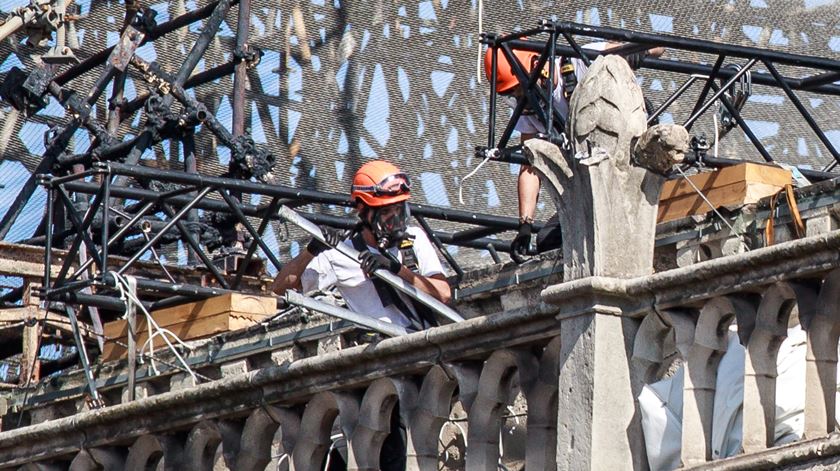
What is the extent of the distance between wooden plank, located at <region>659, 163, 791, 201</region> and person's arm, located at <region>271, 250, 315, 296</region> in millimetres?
2071

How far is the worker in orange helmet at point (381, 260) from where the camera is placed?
13422 millimetres

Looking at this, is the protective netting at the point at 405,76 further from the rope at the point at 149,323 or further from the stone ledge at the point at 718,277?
the stone ledge at the point at 718,277

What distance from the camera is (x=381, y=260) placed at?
531 inches

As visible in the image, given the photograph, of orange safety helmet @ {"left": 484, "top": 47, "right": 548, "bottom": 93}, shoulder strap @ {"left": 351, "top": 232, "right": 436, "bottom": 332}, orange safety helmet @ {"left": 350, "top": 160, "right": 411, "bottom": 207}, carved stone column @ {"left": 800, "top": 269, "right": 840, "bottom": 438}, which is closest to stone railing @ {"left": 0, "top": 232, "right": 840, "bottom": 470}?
carved stone column @ {"left": 800, "top": 269, "right": 840, "bottom": 438}

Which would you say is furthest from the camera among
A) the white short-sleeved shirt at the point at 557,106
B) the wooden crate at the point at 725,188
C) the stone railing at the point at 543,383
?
the white short-sleeved shirt at the point at 557,106

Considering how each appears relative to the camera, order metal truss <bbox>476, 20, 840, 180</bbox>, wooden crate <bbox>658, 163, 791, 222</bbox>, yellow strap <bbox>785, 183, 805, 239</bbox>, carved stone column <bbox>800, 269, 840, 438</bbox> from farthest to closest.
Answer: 1. metal truss <bbox>476, 20, 840, 180</bbox>
2. wooden crate <bbox>658, 163, 791, 222</bbox>
3. yellow strap <bbox>785, 183, 805, 239</bbox>
4. carved stone column <bbox>800, 269, 840, 438</bbox>

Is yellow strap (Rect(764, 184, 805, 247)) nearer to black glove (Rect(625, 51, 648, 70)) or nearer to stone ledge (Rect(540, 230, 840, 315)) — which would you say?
stone ledge (Rect(540, 230, 840, 315))

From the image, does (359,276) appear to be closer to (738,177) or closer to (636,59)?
(738,177)

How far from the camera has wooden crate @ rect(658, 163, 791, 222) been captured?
13.8m

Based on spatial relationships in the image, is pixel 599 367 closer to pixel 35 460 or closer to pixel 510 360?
pixel 510 360

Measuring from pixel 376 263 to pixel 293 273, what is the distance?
1.51 meters

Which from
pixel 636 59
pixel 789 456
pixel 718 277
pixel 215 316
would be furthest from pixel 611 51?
pixel 789 456

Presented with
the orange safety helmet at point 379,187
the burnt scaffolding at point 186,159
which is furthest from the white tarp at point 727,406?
the burnt scaffolding at point 186,159

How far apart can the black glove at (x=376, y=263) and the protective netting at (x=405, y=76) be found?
24.1 feet
